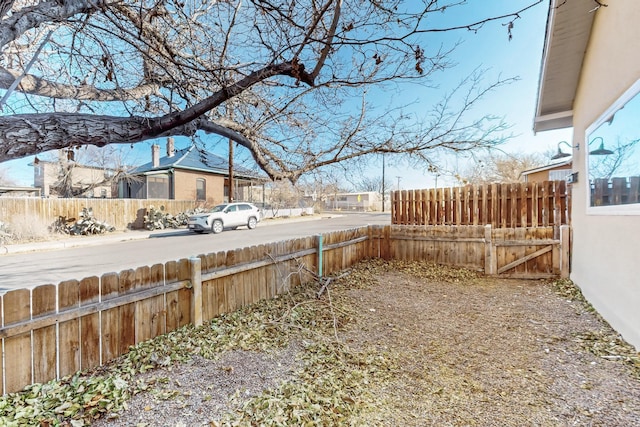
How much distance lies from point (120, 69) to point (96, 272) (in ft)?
17.7

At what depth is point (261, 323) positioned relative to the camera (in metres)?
3.50

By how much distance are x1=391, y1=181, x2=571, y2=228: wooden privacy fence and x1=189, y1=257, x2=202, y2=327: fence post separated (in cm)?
568

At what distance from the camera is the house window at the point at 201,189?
71.7ft

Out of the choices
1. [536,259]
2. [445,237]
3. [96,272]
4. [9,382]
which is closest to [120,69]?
[9,382]

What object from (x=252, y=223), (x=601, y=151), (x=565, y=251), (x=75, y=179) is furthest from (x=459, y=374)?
(x=75, y=179)

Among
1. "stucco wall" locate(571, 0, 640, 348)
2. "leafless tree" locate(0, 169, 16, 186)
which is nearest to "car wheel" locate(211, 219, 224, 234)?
"stucco wall" locate(571, 0, 640, 348)

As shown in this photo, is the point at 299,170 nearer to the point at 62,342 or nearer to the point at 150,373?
the point at 150,373

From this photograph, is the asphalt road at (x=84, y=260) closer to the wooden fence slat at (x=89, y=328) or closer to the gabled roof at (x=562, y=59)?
the wooden fence slat at (x=89, y=328)

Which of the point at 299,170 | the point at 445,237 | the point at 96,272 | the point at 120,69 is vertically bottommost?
the point at 96,272

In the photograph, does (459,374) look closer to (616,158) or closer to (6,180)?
(616,158)

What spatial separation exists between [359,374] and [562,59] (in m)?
5.99

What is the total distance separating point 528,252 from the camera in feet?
20.5

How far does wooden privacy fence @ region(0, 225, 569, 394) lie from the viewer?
219cm

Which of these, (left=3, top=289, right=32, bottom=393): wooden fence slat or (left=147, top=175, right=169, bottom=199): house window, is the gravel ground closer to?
(left=3, top=289, right=32, bottom=393): wooden fence slat
